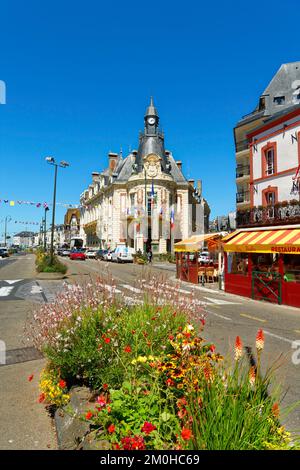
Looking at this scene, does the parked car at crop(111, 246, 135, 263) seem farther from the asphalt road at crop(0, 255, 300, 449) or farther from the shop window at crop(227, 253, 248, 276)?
the asphalt road at crop(0, 255, 300, 449)

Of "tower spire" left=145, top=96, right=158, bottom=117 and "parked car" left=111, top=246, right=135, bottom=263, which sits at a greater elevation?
"tower spire" left=145, top=96, right=158, bottom=117

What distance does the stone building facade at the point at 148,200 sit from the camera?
173 feet

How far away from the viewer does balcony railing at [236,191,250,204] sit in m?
33.0

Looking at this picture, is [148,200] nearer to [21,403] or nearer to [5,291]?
[5,291]

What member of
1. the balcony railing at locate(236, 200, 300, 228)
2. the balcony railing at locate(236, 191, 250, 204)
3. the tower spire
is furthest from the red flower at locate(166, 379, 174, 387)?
the tower spire

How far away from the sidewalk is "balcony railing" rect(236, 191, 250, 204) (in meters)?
28.6

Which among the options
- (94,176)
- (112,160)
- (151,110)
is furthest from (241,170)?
(94,176)

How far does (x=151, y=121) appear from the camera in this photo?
57.7 m

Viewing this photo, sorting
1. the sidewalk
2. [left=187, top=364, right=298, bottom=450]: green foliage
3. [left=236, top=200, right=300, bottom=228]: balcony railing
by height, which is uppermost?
[left=236, top=200, right=300, bottom=228]: balcony railing

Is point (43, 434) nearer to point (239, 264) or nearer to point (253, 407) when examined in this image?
point (253, 407)

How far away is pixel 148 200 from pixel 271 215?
36447 mm

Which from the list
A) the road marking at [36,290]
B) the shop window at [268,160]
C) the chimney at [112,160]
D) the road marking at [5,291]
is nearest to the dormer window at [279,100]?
the shop window at [268,160]

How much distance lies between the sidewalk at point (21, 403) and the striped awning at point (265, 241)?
9855 millimetres

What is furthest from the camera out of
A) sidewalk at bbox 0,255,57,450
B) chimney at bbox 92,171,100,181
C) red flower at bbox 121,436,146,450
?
chimney at bbox 92,171,100,181
